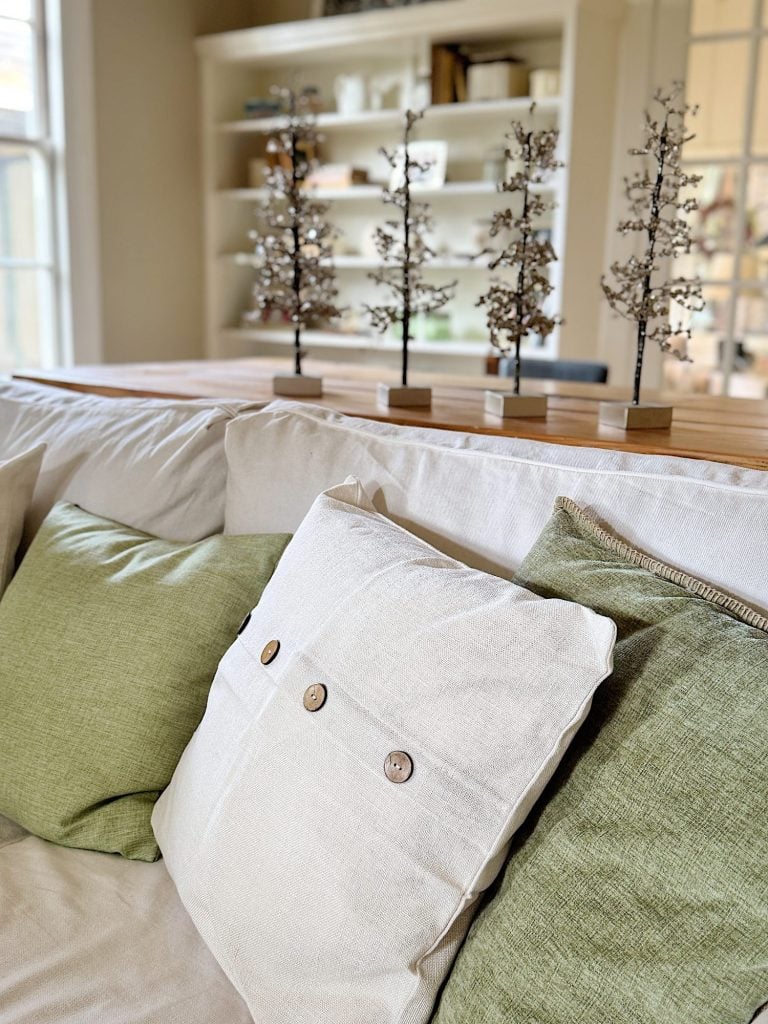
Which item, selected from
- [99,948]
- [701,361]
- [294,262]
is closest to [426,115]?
[701,361]

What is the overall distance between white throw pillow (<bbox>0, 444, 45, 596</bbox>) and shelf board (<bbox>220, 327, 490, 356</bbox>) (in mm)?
2443

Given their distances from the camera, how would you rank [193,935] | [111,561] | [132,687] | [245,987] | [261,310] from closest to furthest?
[245,987], [193,935], [132,687], [111,561], [261,310]

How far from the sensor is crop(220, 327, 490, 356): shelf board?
13.3 ft

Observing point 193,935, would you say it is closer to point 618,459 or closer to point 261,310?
point 618,459

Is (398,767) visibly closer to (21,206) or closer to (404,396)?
(404,396)

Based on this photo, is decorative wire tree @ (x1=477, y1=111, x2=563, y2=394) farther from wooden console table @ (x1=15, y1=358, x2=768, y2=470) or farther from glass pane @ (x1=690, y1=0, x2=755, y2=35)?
glass pane @ (x1=690, y1=0, x2=755, y2=35)

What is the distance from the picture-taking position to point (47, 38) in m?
4.02

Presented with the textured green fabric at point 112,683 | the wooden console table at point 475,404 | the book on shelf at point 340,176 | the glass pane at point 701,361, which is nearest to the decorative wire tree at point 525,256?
the wooden console table at point 475,404

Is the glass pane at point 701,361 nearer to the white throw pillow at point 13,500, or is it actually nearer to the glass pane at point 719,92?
the glass pane at point 719,92

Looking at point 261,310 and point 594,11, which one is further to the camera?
point 594,11

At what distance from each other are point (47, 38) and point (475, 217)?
189 cm

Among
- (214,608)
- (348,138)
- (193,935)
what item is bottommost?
(193,935)

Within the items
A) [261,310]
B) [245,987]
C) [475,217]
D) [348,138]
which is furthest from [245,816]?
[348,138]

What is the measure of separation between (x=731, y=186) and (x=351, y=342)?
1633 mm
